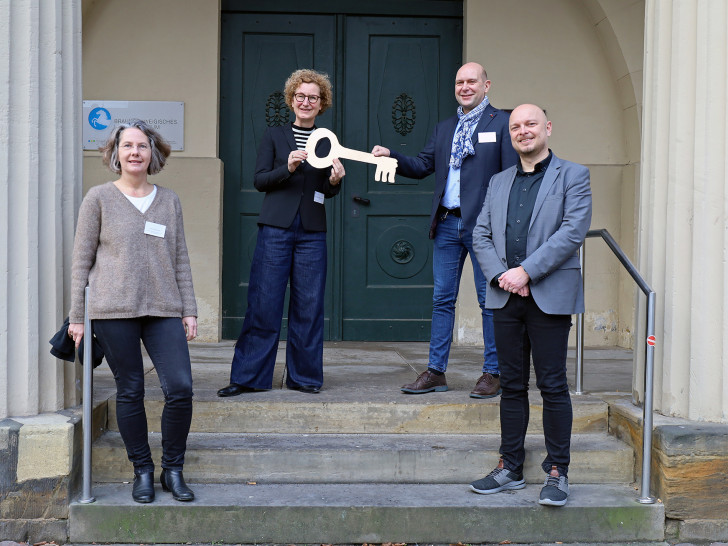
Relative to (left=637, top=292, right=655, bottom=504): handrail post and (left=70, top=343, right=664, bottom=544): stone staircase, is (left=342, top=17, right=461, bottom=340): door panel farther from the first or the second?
(left=637, top=292, right=655, bottom=504): handrail post

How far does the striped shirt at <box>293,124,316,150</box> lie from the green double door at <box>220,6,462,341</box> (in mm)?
2330

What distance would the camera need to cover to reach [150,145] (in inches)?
144

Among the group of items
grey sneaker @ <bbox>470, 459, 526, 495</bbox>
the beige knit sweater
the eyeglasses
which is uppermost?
the eyeglasses

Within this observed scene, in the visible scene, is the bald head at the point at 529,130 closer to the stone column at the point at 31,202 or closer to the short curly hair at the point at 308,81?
the short curly hair at the point at 308,81

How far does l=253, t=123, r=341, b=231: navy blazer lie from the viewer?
4641 millimetres

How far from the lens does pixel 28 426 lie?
3646 millimetres

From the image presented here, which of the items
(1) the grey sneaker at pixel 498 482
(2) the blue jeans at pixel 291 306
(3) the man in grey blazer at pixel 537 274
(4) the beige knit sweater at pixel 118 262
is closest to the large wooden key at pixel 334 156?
(2) the blue jeans at pixel 291 306

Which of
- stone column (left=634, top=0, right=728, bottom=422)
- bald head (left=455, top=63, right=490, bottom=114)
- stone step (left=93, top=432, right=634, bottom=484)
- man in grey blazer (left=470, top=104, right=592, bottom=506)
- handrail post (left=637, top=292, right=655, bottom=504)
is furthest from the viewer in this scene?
bald head (left=455, top=63, right=490, bottom=114)

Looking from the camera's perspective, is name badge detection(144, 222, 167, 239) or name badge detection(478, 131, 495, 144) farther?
name badge detection(478, 131, 495, 144)

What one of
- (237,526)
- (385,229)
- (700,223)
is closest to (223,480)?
(237,526)

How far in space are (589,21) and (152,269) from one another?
4.90 m

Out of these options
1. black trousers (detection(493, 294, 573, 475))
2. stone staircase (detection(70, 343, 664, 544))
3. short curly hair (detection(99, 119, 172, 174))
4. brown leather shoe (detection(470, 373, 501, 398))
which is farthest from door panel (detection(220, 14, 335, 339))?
black trousers (detection(493, 294, 573, 475))

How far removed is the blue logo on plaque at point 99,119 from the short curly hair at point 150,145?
3.28m

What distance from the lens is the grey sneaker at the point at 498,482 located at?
3.84 m
